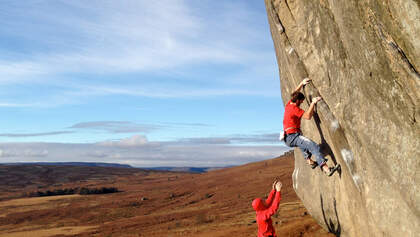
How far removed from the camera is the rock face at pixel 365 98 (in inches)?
229

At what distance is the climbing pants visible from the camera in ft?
26.8

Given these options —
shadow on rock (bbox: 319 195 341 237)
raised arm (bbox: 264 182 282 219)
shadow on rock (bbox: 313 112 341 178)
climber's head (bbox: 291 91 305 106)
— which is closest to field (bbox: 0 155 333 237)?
shadow on rock (bbox: 319 195 341 237)

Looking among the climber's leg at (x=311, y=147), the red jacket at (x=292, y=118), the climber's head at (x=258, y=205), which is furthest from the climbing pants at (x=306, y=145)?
the climber's head at (x=258, y=205)

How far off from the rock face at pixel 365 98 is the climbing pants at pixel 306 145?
44 cm

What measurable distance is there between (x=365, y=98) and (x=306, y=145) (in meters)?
2.07

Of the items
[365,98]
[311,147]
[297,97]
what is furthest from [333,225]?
[365,98]

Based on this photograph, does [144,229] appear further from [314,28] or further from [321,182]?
[314,28]

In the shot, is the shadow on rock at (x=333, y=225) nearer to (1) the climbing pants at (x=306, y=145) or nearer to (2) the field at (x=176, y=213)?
(2) the field at (x=176, y=213)

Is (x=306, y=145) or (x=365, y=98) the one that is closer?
(x=365, y=98)

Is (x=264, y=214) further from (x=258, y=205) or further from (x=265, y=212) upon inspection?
(x=258, y=205)

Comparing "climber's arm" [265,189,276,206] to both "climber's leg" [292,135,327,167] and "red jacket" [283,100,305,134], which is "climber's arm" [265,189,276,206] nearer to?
"climber's leg" [292,135,327,167]

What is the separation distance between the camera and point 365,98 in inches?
265

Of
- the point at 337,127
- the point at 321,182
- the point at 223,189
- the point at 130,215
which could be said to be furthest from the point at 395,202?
the point at 223,189

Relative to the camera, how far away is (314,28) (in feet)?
26.9
